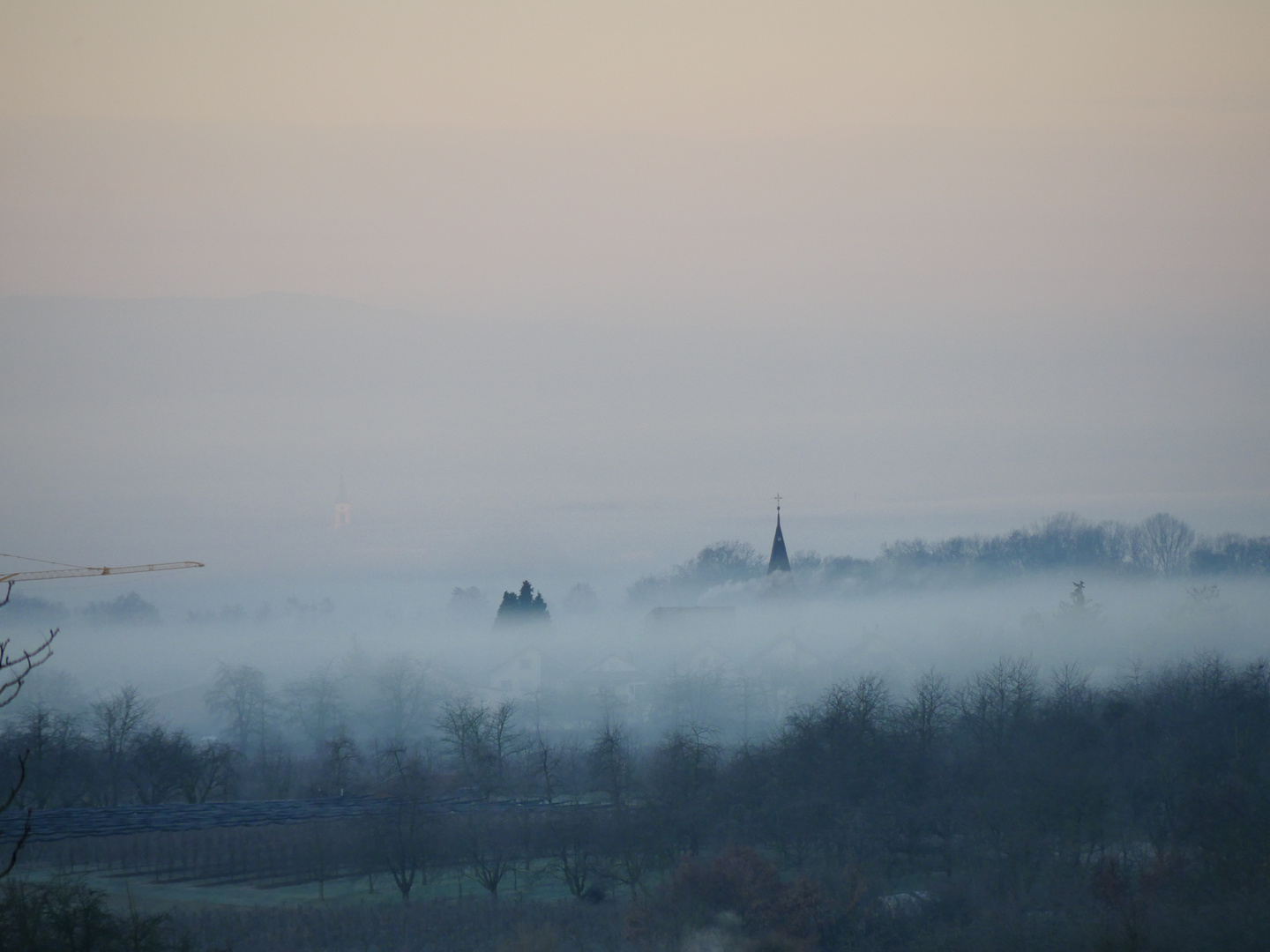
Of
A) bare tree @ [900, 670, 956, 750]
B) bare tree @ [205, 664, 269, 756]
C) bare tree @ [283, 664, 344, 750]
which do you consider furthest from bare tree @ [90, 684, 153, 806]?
bare tree @ [900, 670, 956, 750]

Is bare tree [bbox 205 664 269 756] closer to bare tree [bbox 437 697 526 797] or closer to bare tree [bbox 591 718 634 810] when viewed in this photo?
bare tree [bbox 437 697 526 797]

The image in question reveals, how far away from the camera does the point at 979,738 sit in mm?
47938

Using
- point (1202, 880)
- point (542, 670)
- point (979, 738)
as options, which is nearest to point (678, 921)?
point (1202, 880)

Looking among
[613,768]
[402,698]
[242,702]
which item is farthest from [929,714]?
[242,702]

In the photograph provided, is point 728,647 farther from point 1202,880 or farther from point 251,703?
point 1202,880

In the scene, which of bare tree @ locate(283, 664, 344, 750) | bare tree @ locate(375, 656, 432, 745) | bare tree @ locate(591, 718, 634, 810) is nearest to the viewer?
bare tree @ locate(591, 718, 634, 810)

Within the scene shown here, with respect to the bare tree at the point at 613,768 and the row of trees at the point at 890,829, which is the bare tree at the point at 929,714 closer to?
the row of trees at the point at 890,829

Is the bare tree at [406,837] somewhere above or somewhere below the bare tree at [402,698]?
below

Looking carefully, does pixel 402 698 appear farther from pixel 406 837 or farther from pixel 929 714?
pixel 406 837

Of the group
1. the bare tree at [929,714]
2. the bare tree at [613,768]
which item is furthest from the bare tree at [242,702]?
the bare tree at [929,714]

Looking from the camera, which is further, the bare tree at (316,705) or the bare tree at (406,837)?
the bare tree at (316,705)

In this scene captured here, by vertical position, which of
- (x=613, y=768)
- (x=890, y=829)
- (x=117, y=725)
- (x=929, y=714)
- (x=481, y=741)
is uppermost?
(x=117, y=725)

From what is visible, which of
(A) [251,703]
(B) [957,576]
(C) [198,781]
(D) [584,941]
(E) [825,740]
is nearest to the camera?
(D) [584,941]

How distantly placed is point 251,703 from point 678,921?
51.2 m
